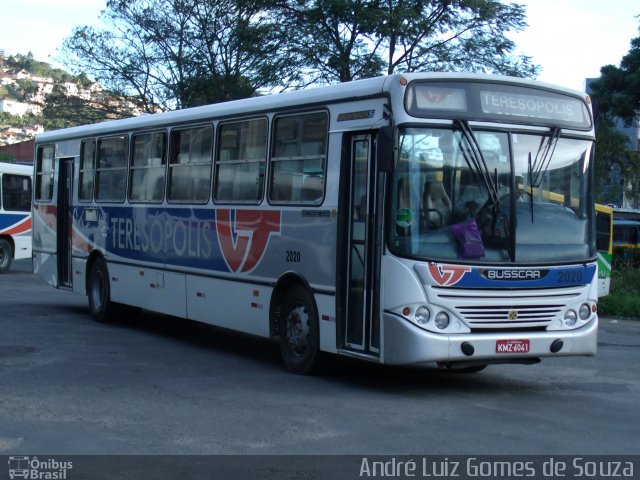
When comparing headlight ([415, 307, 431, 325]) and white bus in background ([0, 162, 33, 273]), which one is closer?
headlight ([415, 307, 431, 325])

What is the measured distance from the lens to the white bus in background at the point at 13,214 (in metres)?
28.0

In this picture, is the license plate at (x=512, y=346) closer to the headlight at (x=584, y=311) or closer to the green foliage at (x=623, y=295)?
the headlight at (x=584, y=311)

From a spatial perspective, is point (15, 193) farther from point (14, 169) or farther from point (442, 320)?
point (442, 320)

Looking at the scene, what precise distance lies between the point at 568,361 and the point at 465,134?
460 cm

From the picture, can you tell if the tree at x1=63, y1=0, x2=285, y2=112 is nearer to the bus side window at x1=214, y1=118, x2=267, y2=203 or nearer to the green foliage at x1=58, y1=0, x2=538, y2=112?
the green foliage at x1=58, y1=0, x2=538, y2=112

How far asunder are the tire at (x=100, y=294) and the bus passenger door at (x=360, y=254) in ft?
21.9

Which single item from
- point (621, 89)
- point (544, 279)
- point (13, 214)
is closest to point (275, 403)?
point (544, 279)

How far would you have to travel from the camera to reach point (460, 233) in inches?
369

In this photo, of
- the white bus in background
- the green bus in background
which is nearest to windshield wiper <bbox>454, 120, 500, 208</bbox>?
the green bus in background

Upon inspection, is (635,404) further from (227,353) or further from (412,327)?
(227,353)

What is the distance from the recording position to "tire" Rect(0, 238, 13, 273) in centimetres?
2814

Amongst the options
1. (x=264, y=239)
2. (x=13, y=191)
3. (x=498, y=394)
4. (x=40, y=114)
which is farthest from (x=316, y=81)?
(x=498, y=394)

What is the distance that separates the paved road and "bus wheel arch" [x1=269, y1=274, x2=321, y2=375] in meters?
0.20

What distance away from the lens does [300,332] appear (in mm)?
10773
